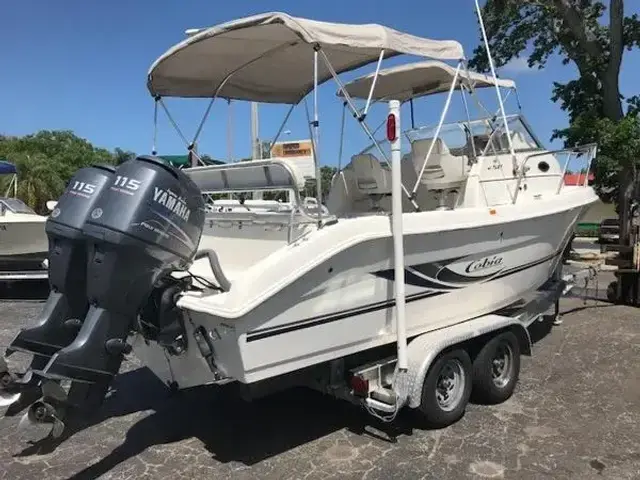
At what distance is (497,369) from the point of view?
507 cm

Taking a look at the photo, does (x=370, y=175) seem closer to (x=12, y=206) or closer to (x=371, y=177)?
(x=371, y=177)

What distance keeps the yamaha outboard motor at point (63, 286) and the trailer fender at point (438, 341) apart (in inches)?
86.8

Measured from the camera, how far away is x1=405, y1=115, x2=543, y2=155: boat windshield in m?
6.44

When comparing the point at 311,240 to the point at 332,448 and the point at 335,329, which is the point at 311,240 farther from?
the point at 332,448

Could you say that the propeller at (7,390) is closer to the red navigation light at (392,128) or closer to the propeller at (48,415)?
the propeller at (48,415)

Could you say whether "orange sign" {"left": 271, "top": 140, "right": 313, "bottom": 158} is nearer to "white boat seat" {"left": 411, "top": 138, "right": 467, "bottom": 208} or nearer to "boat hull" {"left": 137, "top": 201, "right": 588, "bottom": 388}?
"white boat seat" {"left": 411, "top": 138, "right": 467, "bottom": 208}

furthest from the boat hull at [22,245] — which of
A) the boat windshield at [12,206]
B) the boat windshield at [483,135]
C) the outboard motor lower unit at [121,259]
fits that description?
the outboard motor lower unit at [121,259]

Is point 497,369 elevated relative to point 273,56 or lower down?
lower down

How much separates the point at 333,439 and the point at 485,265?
1.93 meters

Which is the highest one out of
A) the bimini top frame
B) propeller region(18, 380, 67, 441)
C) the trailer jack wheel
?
the bimini top frame

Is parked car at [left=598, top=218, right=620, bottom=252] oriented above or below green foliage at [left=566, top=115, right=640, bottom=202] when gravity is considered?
below

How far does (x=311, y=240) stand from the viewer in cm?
371

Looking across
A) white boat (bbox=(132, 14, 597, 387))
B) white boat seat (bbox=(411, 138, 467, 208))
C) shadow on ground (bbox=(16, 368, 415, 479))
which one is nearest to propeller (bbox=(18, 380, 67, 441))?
shadow on ground (bbox=(16, 368, 415, 479))

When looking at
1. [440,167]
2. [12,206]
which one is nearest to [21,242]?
[12,206]
